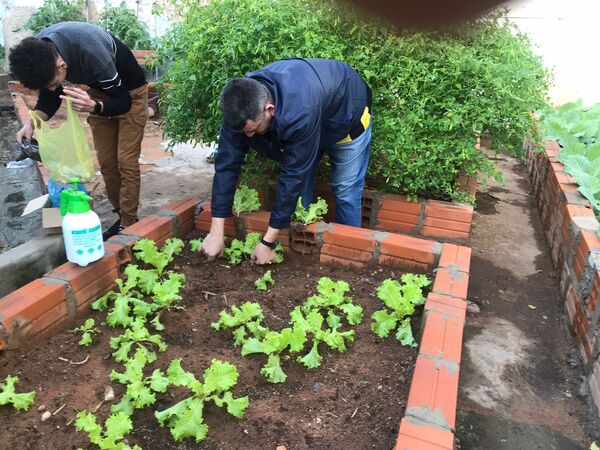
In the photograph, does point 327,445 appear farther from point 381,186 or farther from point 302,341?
point 381,186

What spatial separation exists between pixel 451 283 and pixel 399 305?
33 cm

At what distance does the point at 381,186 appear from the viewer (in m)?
4.19

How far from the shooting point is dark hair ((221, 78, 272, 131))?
2.45m

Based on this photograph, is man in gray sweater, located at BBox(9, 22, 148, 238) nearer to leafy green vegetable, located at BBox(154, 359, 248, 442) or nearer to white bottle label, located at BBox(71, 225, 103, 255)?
white bottle label, located at BBox(71, 225, 103, 255)

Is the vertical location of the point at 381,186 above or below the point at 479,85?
below

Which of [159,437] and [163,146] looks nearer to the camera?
[159,437]

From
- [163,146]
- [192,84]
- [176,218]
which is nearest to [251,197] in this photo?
[176,218]

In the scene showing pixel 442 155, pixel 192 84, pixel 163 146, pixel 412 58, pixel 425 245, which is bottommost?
pixel 163 146

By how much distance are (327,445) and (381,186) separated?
8.69ft

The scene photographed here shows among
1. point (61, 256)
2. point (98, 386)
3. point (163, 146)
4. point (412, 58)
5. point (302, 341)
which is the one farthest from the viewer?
point (163, 146)

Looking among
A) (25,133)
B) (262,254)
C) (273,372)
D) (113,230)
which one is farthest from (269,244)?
(25,133)

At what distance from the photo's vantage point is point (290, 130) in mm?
2670

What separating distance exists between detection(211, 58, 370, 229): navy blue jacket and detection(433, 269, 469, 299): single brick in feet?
3.04

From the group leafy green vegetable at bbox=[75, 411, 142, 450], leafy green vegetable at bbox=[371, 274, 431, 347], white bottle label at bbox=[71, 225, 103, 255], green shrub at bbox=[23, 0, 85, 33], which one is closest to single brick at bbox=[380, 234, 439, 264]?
leafy green vegetable at bbox=[371, 274, 431, 347]
